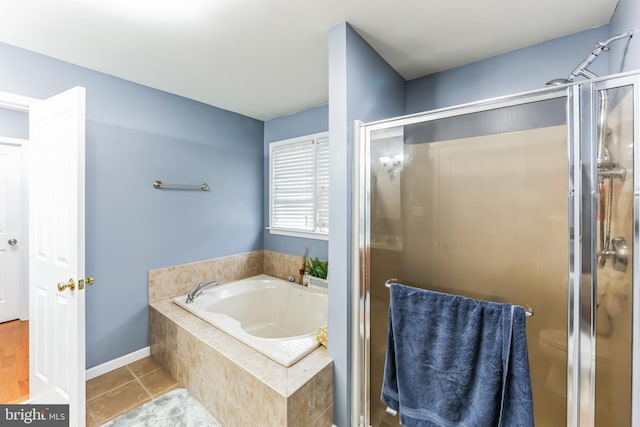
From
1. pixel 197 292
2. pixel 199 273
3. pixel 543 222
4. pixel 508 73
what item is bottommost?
pixel 197 292

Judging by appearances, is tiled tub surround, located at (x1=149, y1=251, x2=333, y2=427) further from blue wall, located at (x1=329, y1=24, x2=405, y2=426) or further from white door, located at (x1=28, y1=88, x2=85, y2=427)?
white door, located at (x1=28, y1=88, x2=85, y2=427)

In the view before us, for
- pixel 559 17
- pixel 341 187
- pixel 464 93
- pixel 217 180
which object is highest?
pixel 559 17

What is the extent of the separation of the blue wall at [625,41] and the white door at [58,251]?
275 cm

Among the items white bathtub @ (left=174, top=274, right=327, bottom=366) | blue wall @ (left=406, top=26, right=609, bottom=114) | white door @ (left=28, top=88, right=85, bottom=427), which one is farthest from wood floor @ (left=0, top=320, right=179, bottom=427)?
blue wall @ (left=406, top=26, right=609, bottom=114)

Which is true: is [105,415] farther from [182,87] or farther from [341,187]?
[182,87]

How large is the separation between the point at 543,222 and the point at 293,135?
2570mm

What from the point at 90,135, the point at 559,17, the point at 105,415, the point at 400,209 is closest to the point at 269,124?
the point at 90,135

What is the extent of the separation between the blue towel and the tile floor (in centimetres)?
171

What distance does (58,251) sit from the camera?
64.7 inches

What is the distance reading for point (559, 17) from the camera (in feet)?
4.89

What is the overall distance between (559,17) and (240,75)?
6.83 feet

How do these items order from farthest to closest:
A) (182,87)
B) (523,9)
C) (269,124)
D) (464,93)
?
(269,124)
(182,87)
(464,93)
(523,9)

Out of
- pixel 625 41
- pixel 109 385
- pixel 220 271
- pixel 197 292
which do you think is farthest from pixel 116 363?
pixel 625 41

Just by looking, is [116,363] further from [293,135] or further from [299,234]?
[293,135]
